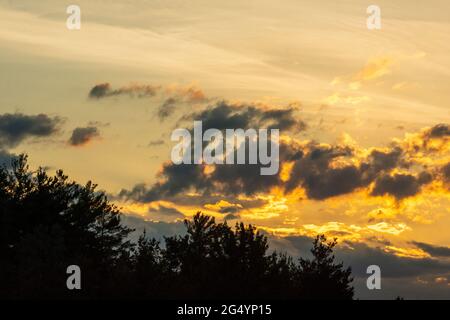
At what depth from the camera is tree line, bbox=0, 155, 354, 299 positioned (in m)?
83.2

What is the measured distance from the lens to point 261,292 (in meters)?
85.6

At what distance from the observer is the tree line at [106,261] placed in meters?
83.2

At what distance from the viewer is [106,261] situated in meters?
103
